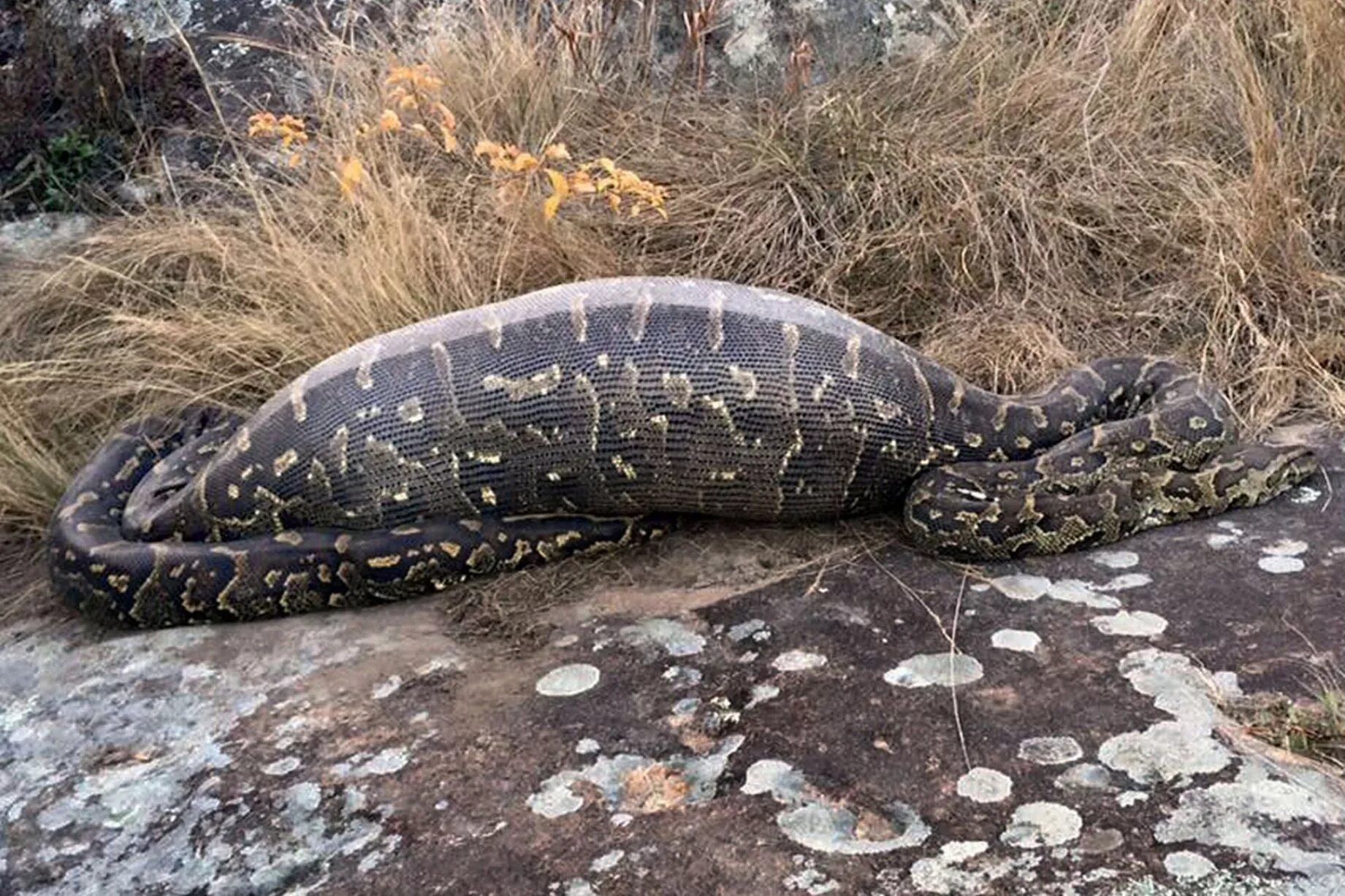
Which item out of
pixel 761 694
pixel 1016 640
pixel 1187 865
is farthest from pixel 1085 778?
pixel 761 694

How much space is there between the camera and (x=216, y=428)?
5.46m

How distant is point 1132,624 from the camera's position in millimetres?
4004

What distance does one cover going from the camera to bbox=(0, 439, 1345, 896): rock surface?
3156 millimetres

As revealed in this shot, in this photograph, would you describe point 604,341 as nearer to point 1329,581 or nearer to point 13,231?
point 1329,581

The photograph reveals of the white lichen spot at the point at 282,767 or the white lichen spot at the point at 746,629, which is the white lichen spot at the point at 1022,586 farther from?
the white lichen spot at the point at 282,767

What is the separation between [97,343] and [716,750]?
3871mm

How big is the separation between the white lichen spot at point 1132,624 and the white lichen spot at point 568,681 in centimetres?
146

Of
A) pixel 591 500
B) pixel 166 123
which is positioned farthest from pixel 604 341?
pixel 166 123

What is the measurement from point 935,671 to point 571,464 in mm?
1503

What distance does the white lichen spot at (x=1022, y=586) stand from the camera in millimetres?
4242

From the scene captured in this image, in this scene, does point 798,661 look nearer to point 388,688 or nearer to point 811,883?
point 811,883

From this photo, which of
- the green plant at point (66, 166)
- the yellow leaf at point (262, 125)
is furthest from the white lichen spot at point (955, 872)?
the green plant at point (66, 166)

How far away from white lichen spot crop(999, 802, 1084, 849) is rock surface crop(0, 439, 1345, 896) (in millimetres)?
12

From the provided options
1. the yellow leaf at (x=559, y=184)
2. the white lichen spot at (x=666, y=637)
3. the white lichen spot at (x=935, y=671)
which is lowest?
the white lichen spot at (x=935, y=671)
